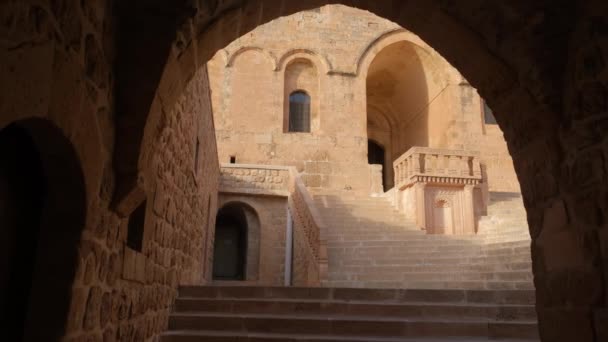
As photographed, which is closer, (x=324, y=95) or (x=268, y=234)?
(x=268, y=234)

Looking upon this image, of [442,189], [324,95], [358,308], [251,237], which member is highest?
[324,95]

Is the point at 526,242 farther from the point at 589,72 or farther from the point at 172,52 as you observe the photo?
the point at 172,52

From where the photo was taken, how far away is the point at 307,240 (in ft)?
33.5

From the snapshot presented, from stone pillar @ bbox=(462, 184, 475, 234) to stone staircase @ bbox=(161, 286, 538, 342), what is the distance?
566 cm

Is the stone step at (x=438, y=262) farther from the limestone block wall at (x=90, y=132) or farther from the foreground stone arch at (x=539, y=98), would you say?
the foreground stone arch at (x=539, y=98)

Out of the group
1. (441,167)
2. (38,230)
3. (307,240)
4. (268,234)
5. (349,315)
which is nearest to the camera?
(38,230)

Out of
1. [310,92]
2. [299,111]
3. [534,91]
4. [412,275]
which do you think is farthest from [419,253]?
[310,92]

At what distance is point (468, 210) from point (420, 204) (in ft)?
3.79

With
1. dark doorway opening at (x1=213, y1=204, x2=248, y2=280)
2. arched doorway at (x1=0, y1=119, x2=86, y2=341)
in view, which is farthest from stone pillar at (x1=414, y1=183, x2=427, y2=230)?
arched doorway at (x1=0, y1=119, x2=86, y2=341)

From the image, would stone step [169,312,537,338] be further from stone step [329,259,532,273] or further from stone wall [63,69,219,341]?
stone step [329,259,532,273]

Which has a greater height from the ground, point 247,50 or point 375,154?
point 247,50

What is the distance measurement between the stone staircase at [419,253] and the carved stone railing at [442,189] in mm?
402

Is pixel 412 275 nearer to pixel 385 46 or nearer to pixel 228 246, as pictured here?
pixel 228 246

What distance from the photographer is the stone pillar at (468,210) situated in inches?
455
